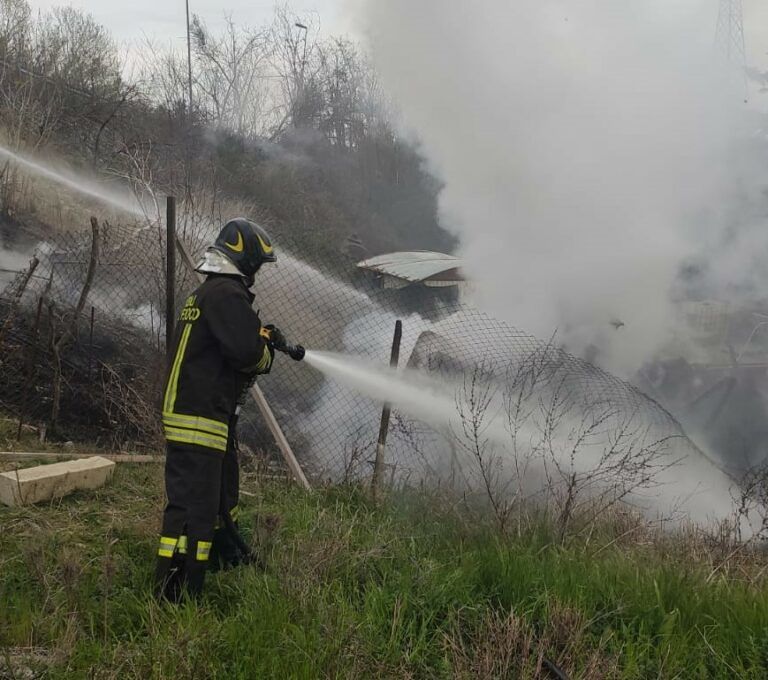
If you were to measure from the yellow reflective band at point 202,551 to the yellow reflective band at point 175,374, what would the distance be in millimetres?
607

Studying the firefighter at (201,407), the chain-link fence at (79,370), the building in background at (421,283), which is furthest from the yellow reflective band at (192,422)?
the building in background at (421,283)

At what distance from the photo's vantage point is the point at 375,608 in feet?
9.14

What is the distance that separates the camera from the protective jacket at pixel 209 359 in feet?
9.86

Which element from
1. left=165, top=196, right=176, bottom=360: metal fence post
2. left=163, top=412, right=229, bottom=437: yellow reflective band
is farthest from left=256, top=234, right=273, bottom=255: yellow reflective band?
left=165, top=196, right=176, bottom=360: metal fence post

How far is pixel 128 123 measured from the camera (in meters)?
17.3

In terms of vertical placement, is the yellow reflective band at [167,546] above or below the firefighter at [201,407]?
below

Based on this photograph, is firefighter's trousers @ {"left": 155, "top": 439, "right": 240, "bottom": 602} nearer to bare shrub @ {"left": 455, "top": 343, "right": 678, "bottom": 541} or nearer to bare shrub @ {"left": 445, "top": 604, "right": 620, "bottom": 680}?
bare shrub @ {"left": 445, "top": 604, "right": 620, "bottom": 680}

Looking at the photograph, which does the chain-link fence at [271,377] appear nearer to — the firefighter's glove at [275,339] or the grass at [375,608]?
the grass at [375,608]

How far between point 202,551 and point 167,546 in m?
0.16

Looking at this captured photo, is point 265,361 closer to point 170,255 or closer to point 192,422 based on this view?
point 192,422

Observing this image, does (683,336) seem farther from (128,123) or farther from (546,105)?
(128,123)

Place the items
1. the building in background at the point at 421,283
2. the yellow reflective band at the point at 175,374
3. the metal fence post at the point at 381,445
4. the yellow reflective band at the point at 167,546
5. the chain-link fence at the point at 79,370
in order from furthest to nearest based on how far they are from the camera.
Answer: the building in background at the point at 421,283 → the chain-link fence at the point at 79,370 → the metal fence post at the point at 381,445 → the yellow reflective band at the point at 175,374 → the yellow reflective band at the point at 167,546

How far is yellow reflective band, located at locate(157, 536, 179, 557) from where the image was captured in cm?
294

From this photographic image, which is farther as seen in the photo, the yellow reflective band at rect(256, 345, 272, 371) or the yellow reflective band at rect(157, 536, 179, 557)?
the yellow reflective band at rect(256, 345, 272, 371)
